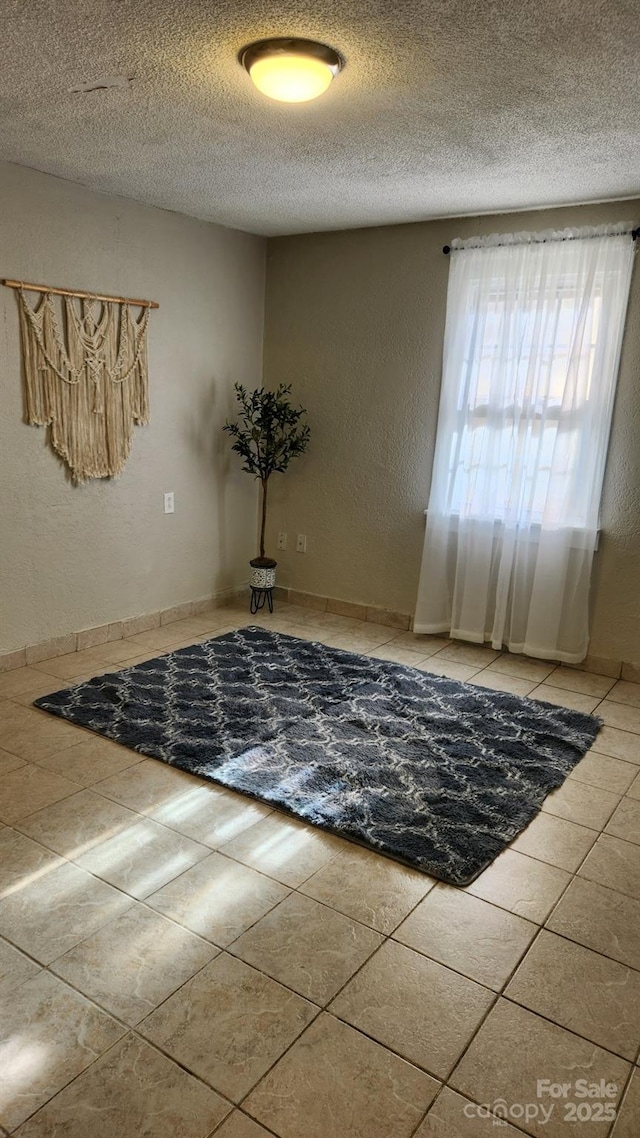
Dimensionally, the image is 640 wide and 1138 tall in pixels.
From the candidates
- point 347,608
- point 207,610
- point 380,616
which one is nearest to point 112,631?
point 207,610

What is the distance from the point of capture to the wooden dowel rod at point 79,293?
3.34 metres

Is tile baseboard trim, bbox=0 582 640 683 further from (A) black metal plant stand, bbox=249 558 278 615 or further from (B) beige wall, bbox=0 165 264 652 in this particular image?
(A) black metal plant stand, bbox=249 558 278 615

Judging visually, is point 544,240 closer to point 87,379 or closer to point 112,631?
point 87,379

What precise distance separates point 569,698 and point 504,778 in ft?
3.20

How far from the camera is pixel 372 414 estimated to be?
4484 millimetres


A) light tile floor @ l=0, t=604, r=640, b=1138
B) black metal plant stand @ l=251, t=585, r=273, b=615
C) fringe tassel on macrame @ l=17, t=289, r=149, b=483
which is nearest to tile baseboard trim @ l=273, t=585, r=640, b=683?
black metal plant stand @ l=251, t=585, r=273, b=615

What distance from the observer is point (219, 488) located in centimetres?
473

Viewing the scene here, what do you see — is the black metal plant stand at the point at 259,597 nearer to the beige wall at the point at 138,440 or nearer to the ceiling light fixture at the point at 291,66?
the beige wall at the point at 138,440

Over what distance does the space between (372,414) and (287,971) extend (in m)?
3.33

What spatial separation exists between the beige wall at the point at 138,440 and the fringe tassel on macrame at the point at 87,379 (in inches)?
2.9

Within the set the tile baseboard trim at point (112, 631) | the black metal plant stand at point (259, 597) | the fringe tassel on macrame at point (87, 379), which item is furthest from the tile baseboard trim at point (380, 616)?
the fringe tassel on macrame at point (87, 379)

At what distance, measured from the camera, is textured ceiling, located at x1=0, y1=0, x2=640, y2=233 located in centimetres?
189

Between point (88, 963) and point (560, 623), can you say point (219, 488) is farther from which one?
point (88, 963)

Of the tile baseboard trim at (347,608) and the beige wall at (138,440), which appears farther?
the tile baseboard trim at (347,608)
